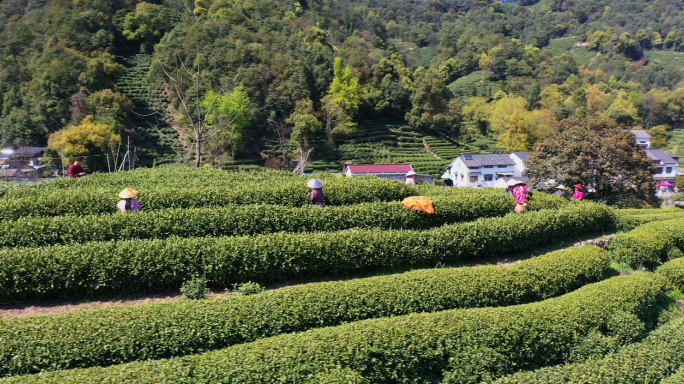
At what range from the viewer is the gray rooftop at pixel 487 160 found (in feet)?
132

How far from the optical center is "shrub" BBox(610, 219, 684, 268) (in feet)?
41.7

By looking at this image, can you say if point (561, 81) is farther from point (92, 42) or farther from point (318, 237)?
point (318, 237)

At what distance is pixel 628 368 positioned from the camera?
25.6 ft

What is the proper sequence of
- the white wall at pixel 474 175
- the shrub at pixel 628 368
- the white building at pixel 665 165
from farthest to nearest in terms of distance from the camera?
the white building at pixel 665 165, the white wall at pixel 474 175, the shrub at pixel 628 368

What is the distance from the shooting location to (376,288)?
9.14m

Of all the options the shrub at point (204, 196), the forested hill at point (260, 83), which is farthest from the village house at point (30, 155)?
the shrub at point (204, 196)

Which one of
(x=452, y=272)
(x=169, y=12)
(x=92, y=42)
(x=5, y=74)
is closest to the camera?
(x=452, y=272)

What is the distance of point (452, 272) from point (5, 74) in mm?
53366

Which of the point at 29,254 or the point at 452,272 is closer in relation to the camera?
the point at 29,254

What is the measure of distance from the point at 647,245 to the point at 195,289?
1203 centimetres

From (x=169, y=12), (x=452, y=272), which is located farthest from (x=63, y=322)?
(x=169, y=12)

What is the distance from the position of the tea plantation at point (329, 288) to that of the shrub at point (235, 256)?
37 mm

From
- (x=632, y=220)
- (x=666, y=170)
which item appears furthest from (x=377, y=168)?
(x=666, y=170)

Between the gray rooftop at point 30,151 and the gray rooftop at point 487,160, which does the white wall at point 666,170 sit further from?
the gray rooftop at point 30,151
